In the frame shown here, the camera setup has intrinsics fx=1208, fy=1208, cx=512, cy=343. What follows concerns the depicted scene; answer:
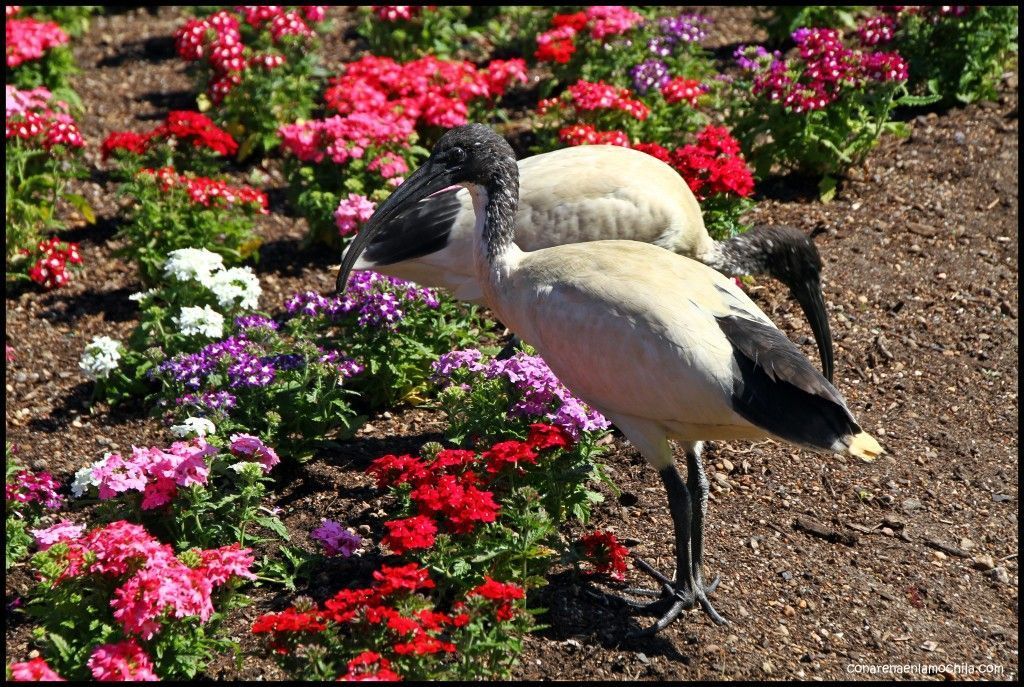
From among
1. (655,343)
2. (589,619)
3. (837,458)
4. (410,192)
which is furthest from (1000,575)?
(410,192)

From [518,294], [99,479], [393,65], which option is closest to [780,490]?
[518,294]

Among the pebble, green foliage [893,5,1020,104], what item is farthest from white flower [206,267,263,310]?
green foliage [893,5,1020,104]

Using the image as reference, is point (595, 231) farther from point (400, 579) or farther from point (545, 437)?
point (400, 579)

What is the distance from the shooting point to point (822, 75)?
797 centimetres

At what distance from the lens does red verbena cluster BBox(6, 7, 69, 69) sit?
29.1 ft

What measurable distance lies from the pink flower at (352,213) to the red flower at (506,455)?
278 centimetres

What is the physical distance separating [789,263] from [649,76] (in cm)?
272

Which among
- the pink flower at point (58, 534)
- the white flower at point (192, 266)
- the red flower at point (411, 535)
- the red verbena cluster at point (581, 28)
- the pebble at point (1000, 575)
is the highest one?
the red verbena cluster at point (581, 28)

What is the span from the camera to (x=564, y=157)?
261 inches

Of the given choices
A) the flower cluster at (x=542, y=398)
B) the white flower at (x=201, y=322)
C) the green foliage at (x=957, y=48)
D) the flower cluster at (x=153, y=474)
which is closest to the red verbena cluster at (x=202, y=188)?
the white flower at (x=201, y=322)

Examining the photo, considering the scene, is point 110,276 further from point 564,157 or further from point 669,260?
point 669,260

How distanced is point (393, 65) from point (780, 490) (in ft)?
14.9

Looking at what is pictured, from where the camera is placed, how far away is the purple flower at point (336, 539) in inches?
193

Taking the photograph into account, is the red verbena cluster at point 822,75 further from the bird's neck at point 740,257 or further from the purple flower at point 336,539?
the purple flower at point 336,539
